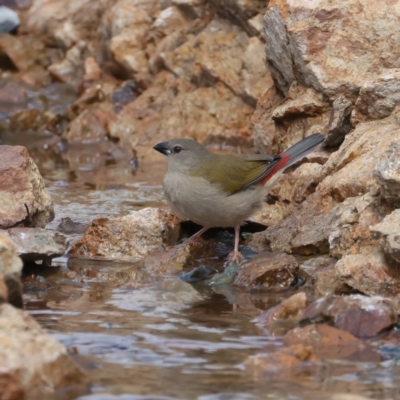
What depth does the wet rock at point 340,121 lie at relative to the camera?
750cm

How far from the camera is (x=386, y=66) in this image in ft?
25.1

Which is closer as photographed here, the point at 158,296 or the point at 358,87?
the point at 158,296

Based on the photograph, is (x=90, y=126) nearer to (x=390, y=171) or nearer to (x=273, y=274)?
(x=273, y=274)

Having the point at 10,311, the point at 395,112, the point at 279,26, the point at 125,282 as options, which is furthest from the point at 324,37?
the point at 10,311

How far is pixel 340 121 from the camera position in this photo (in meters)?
7.50

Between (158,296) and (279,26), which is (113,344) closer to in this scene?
(158,296)

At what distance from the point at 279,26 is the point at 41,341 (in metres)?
5.25

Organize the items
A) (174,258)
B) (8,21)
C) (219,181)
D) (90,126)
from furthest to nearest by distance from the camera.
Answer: (8,21)
(90,126)
(219,181)
(174,258)

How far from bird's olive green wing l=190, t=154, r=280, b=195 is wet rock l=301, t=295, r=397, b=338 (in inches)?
86.4

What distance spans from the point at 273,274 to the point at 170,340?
140 centimetres

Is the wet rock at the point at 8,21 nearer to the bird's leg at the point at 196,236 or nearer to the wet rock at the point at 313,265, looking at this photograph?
the bird's leg at the point at 196,236

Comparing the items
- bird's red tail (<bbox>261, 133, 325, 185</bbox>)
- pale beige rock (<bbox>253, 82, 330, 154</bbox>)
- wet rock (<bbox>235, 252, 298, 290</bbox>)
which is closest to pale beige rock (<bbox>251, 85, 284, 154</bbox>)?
pale beige rock (<bbox>253, 82, 330, 154</bbox>)

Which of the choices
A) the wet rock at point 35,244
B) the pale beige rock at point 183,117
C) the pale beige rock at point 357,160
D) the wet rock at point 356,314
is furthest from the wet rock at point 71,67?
the wet rock at point 356,314

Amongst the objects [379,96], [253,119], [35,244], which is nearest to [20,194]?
[35,244]
